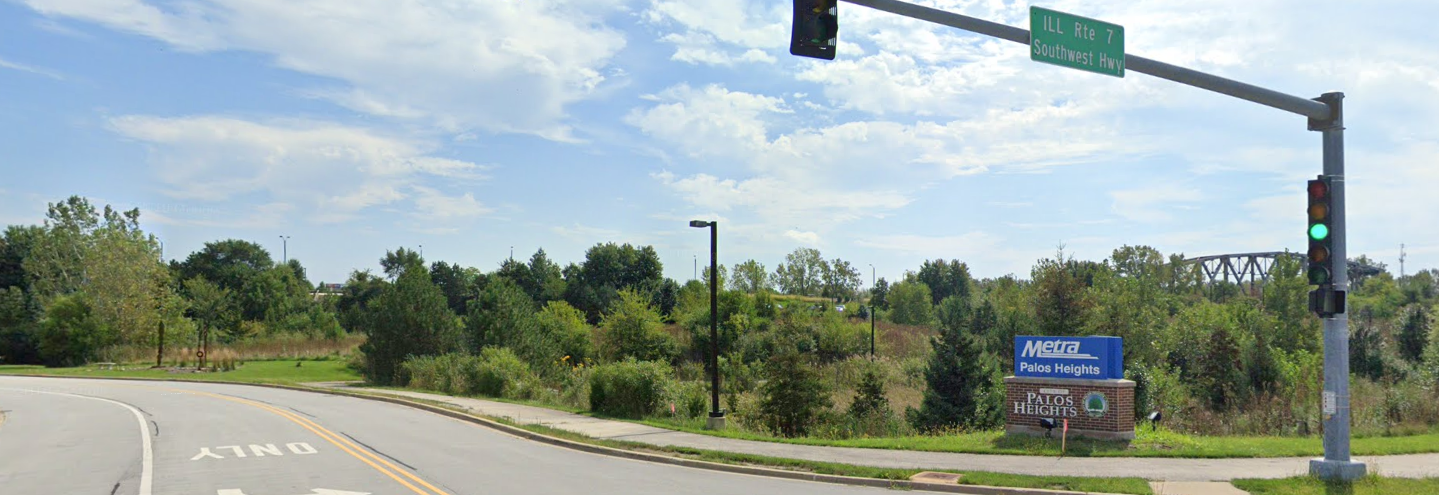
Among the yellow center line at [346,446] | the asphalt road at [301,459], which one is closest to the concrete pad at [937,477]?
the asphalt road at [301,459]

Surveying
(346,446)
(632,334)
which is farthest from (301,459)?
(632,334)

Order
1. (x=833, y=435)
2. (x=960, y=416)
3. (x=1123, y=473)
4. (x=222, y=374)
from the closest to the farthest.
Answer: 1. (x=1123, y=473)
2. (x=833, y=435)
3. (x=960, y=416)
4. (x=222, y=374)

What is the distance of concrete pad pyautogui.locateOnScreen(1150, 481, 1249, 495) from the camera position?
12469mm

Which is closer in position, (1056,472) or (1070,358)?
(1056,472)

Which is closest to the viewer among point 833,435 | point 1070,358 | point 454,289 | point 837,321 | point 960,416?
point 1070,358

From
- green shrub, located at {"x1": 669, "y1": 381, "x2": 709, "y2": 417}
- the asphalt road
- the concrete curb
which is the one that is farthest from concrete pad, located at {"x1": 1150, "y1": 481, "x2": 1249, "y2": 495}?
green shrub, located at {"x1": 669, "y1": 381, "x2": 709, "y2": 417}

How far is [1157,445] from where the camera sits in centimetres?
1739

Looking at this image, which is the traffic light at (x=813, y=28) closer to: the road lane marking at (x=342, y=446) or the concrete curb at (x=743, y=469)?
the concrete curb at (x=743, y=469)

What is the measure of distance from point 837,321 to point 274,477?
58.8 metres

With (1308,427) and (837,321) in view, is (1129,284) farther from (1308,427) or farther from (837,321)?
(1308,427)

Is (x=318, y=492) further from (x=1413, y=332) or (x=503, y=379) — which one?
(x=1413, y=332)

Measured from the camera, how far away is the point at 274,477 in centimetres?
1531

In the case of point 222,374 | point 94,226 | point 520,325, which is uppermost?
point 94,226

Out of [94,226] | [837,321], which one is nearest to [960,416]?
[837,321]
